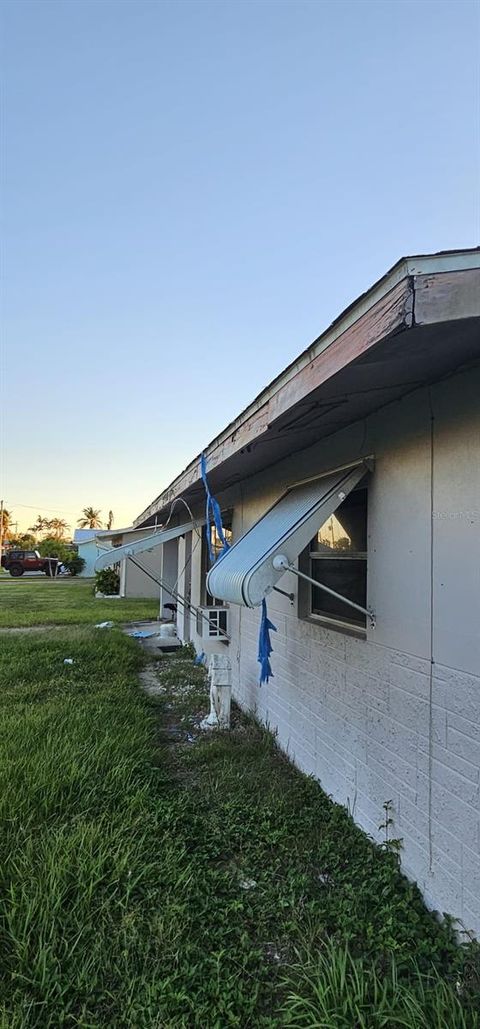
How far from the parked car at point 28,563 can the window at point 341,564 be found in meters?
36.5

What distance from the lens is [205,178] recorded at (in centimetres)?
957

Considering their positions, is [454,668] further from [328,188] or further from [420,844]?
[328,188]

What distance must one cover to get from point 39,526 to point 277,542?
89065 mm

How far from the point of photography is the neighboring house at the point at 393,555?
2.07 m

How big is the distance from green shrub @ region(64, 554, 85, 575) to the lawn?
1375 inches

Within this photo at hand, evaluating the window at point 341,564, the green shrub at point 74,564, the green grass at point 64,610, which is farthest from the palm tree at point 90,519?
the window at point 341,564

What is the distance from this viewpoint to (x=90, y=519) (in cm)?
8106

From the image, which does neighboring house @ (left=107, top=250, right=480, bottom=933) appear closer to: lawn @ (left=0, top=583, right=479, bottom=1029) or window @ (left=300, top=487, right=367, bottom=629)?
window @ (left=300, top=487, right=367, bottom=629)

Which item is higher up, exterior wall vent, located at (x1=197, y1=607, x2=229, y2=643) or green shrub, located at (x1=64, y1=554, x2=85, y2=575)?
exterior wall vent, located at (x1=197, y1=607, x2=229, y2=643)

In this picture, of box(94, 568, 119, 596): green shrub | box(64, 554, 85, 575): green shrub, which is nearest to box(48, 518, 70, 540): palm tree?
box(64, 554, 85, 575): green shrub

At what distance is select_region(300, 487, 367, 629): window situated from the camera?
11.5 feet

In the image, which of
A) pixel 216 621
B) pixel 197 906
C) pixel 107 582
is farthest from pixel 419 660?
pixel 107 582

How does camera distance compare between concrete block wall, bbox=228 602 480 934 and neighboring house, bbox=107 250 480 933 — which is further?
concrete block wall, bbox=228 602 480 934

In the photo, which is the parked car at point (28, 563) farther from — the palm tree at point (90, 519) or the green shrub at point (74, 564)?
the palm tree at point (90, 519)
